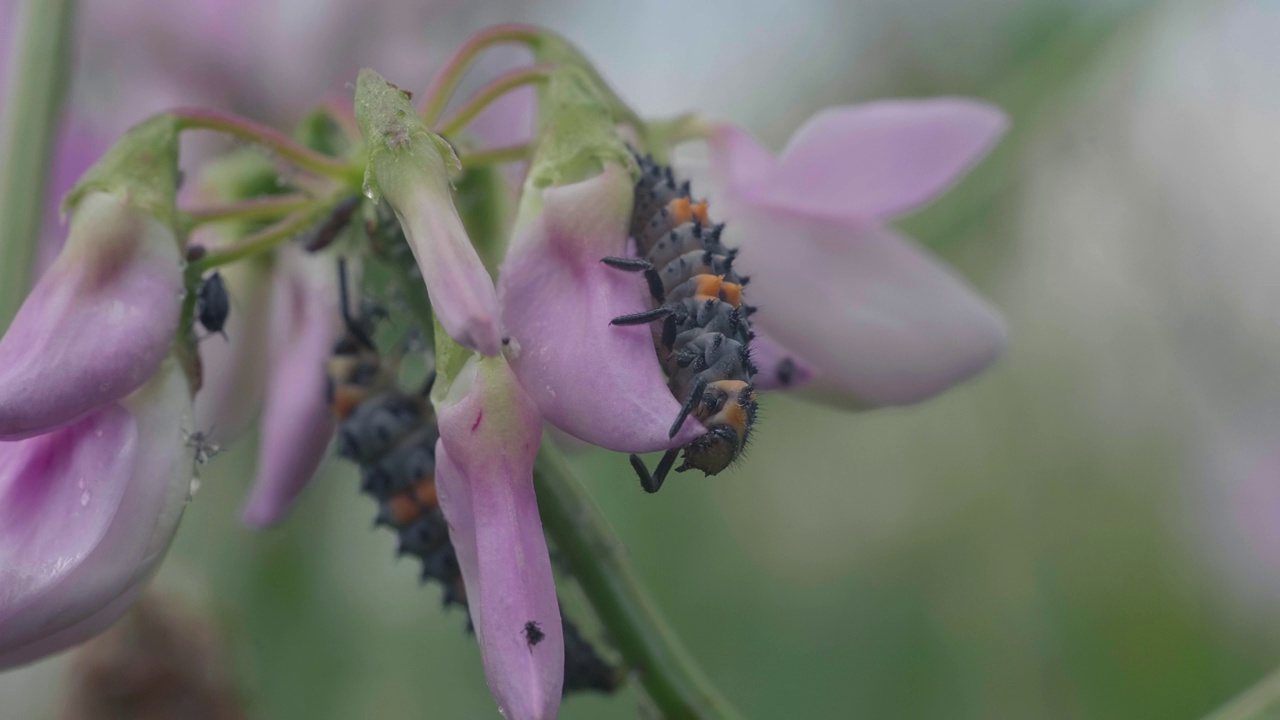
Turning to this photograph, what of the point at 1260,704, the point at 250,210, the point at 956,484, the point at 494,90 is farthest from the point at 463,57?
the point at 956,484

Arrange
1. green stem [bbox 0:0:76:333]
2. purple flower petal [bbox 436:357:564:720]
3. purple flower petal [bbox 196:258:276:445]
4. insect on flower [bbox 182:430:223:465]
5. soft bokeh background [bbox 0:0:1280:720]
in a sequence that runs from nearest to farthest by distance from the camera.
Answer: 1. purple flower petal [bbox 436:357:564:720]
2. insect on flower [bbox 182:430:223:465]
3. green stem [bbox 0:0:76:333]
4. purple flower petal [bbox 196:258:276:445]
5. soft bokeh background [bbox 0:0:1280:720]

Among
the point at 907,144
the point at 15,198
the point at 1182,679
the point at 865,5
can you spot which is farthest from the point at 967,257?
the point at 15,198

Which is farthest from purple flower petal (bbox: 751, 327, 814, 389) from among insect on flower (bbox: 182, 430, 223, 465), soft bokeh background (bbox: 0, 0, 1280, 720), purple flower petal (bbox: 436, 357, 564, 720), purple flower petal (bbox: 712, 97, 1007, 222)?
soft bokeh background (bbox: 0, 0, 1280, 720)

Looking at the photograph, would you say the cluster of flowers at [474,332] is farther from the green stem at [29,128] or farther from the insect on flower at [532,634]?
the green stem at [29,128]

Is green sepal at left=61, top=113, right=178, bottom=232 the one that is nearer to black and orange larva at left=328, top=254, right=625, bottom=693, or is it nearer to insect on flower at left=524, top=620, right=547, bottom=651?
black and orange larva at left=328, top=254, right=625, bottom=693

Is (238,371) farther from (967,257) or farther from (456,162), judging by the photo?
(967,257)

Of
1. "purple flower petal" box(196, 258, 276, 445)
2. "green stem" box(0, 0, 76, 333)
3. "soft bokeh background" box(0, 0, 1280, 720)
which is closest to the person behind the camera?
"green stem" box(0, 0, 76, 333)
